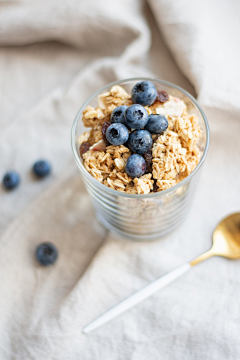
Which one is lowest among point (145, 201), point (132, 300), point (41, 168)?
point (132, 300)

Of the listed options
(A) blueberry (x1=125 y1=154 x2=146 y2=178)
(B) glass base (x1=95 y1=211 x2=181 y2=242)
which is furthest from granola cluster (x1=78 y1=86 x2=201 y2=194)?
(B) glass base (x1=95 y1=211 x2=181 y2=242)

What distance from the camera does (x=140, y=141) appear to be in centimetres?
79

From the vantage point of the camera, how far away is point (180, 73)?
4.15ft

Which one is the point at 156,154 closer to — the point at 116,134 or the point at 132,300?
the point at 116,134

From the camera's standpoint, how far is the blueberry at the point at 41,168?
1.22 meters

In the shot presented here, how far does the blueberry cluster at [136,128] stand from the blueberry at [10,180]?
1.87 ft

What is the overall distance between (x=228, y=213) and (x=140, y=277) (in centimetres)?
38

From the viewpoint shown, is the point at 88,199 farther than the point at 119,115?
Yes

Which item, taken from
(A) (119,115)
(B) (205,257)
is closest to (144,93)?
(A) (119,115)

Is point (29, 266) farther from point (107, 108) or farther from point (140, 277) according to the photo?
point (107, 108)

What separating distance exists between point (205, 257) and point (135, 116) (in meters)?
0.54

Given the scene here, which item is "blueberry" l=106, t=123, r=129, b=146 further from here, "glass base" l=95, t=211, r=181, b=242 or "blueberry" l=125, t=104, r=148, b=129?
"glass base" l=95, t=211, r=181, b=242

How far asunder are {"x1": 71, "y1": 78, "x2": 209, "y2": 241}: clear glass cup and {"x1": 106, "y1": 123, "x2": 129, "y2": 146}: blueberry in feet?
0.35

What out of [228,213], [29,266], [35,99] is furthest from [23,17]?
[228,213]
